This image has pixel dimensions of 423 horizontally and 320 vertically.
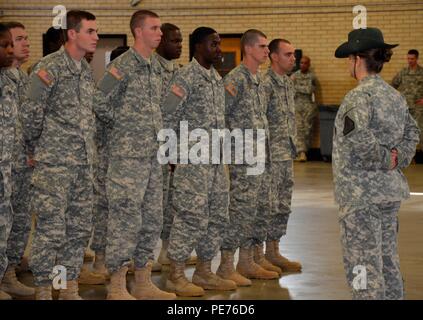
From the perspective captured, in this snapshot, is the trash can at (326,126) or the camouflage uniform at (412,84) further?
the trash can at (326,126)

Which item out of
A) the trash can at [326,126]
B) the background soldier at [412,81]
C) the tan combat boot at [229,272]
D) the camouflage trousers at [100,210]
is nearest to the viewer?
the tan combat boot at [229,272]

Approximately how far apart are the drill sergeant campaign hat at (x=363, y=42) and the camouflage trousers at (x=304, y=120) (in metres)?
14.0

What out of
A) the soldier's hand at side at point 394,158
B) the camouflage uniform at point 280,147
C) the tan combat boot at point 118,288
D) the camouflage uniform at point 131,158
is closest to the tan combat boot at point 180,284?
the camouflage uniform at point 131,158

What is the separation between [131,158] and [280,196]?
79.0 inches

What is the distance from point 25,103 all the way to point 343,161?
2.30m

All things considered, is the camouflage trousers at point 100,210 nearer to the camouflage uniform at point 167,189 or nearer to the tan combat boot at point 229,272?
the camouflage uniform at point 167,189

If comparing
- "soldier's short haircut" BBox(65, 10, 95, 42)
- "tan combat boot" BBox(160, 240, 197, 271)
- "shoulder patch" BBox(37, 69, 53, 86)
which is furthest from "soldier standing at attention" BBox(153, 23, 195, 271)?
"shoulder patch" BBox(37, 69, 53, 86)

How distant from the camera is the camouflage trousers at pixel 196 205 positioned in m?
7.03

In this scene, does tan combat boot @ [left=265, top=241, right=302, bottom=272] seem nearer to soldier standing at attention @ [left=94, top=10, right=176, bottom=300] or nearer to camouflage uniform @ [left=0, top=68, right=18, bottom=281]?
soldier standing at attention @ [left=94, top=10, right=176, bottom=300]

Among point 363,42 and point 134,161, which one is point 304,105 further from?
point 363,42

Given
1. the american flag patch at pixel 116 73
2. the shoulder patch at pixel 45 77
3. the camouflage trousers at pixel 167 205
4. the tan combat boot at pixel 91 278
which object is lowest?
the tan combat boot at pixel 91 278


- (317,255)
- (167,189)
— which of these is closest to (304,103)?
(317,255)

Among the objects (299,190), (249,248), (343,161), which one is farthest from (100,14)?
(343,161)

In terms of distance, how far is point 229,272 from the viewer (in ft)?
25.0
